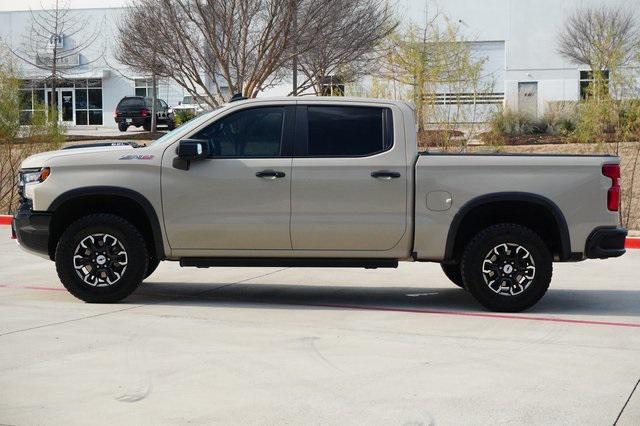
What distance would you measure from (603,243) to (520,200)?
0.84 m

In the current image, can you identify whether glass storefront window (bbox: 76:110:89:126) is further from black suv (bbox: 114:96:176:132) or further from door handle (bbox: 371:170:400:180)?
door handle (bbox: 371:170:400:180)

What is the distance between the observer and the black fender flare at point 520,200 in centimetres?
959

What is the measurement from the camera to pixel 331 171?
9758 millimetres

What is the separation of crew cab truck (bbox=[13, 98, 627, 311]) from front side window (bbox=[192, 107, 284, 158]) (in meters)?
0.01

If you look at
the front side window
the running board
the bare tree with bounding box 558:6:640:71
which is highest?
the bare tree with bounding box 558:6:640:71

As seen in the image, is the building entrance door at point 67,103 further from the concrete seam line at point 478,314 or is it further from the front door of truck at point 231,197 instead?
the concrete seam line at point 478,314

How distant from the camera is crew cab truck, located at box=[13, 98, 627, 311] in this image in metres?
9.66

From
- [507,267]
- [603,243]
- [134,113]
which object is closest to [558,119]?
[134,113]

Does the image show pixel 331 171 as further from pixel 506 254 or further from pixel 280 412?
pixel 280 412

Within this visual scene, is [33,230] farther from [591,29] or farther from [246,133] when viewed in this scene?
[591,29]

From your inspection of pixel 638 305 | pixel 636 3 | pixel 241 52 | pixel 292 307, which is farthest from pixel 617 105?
pixel 636 3

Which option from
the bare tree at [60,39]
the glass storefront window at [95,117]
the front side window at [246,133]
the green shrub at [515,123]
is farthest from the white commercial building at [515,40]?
the front side window at [246,133]

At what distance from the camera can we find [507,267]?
974cm

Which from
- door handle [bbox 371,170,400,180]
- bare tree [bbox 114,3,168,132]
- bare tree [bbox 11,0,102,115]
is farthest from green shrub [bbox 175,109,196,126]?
door handle [bbox 371,170,400,180]
